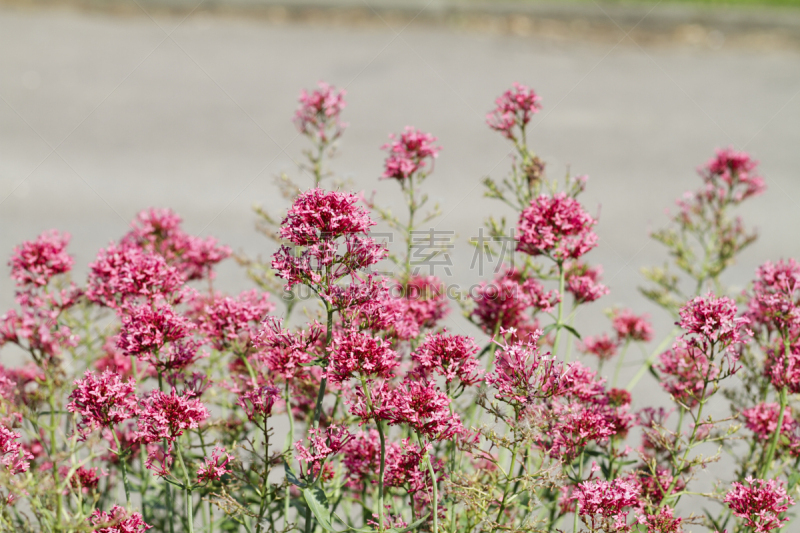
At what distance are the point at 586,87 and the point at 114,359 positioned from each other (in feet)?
28.0

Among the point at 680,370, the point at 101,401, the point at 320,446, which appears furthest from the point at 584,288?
the point at 101,401

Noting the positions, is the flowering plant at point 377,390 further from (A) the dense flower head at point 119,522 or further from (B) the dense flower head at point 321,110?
(B) the dense flower head at point 321,110

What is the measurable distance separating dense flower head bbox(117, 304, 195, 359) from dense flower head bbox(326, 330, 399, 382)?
410mm

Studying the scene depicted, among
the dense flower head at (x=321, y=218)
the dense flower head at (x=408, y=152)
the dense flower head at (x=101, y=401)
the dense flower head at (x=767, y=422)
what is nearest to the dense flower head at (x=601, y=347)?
the dense flower head at (x=767, y=422)

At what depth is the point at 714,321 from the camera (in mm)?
1740

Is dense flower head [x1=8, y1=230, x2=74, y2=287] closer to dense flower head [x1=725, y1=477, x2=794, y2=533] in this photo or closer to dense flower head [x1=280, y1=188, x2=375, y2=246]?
dense flower head [x1=280, y1=188, x2=375, y2=246]

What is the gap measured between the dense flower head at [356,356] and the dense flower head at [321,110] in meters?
1.32

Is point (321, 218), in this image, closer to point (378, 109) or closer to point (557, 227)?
point (557, 227)

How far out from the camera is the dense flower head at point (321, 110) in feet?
9.30

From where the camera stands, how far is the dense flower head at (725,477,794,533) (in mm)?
1755

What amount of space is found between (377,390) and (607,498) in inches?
22.0

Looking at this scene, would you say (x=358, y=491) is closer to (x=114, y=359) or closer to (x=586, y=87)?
(x=114, y=359)

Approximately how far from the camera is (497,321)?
238 cm

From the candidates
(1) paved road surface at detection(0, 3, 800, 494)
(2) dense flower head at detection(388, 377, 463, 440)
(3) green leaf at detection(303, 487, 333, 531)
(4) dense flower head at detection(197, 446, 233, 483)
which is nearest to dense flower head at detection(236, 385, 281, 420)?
(4) dense flower head at detection(197, 446, 233, 483)
